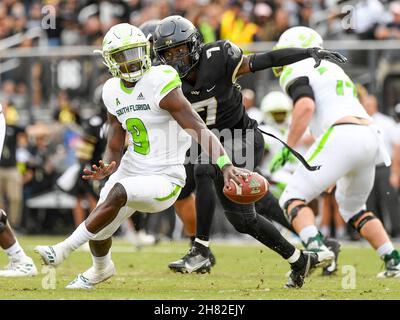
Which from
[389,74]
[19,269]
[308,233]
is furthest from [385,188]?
[19,269]

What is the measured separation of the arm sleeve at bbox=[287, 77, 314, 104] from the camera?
27.7 feet

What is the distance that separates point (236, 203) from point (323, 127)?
1.53 metres

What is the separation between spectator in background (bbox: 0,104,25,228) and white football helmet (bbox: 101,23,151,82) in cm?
873

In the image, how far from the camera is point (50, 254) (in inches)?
261

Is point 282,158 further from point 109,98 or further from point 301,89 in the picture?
point 109,98

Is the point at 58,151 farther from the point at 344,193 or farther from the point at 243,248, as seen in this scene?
the point at 344,193

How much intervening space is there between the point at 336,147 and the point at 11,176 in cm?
860

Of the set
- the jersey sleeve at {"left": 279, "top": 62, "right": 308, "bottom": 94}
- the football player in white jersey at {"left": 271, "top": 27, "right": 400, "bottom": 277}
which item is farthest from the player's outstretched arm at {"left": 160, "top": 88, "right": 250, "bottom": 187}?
the jersey sleeve at {"left": 279, "top": 62, "right": 308, "bottom": 94}

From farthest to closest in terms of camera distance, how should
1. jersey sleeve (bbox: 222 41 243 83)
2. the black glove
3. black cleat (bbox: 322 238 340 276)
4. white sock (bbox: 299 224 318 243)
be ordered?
1. black cleat (bbox: 322 238 340 276)
2. white sock (bbox: 299 224 318 243)
3. jersey sleeve (bbox: 222 41 243 83)
4. the black glove

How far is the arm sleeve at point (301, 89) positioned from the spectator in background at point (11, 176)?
25.6 feet

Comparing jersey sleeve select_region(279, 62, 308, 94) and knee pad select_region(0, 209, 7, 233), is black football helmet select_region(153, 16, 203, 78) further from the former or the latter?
knee pad select_region(0, 209, 7, 233)

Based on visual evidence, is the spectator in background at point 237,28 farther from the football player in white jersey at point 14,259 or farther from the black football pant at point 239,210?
the football player in white jersey at point 14,259

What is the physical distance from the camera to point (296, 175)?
834 cm
